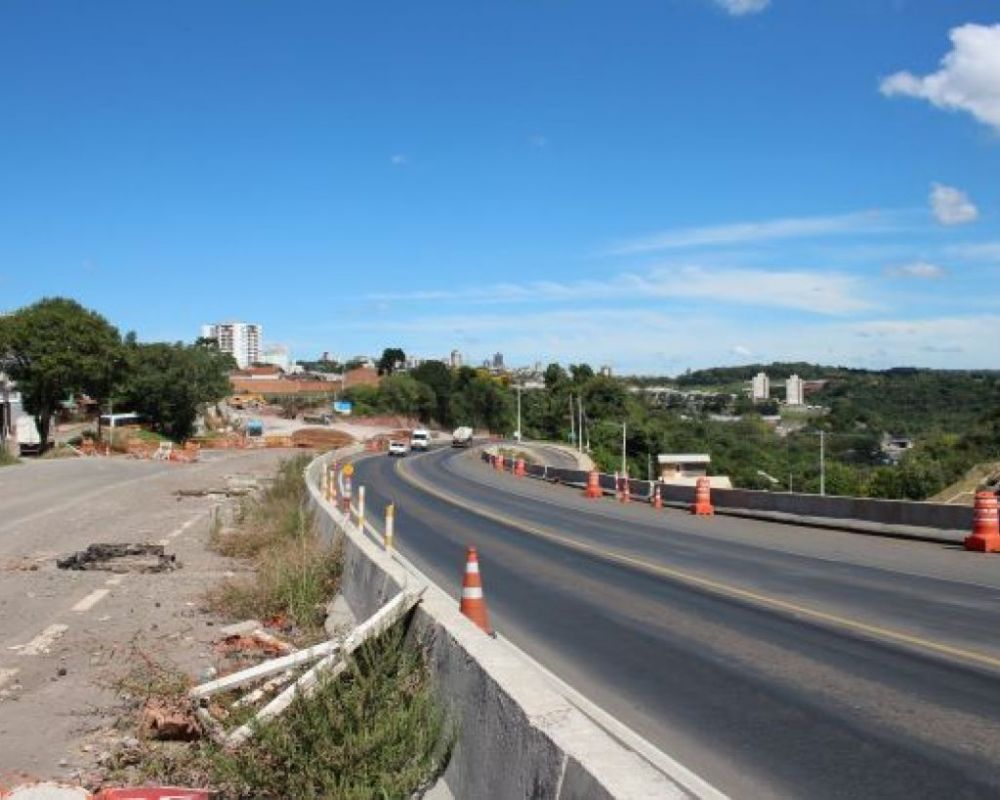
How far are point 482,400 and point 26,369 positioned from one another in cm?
11787

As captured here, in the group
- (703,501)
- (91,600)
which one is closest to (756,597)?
(91,600)

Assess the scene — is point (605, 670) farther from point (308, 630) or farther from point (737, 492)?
point (737, 492)

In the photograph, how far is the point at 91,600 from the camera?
13.1 m

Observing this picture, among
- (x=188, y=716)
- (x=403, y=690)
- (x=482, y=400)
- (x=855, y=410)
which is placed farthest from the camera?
(x=482, y=400)

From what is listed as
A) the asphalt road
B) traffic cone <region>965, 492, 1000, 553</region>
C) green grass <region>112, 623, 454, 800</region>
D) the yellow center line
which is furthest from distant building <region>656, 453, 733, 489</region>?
green grass <region>112, 623, 454, 800</region>

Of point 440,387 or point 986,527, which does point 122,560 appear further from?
point 440,387

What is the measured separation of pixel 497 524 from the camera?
2736cm

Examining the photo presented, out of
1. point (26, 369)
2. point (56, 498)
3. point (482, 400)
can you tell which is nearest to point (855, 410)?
point (482, 400)

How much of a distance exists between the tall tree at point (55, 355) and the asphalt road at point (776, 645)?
2258 inches

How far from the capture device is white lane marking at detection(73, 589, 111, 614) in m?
12.5

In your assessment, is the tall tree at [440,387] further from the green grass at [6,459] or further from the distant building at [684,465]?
the green grass at [6,459]

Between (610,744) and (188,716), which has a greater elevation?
(610,744)

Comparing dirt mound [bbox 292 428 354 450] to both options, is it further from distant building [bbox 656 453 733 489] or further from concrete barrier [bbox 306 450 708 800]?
concrete barrier [bbox 306 450 708 800]

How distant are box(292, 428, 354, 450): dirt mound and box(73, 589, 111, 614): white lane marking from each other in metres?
86.4
